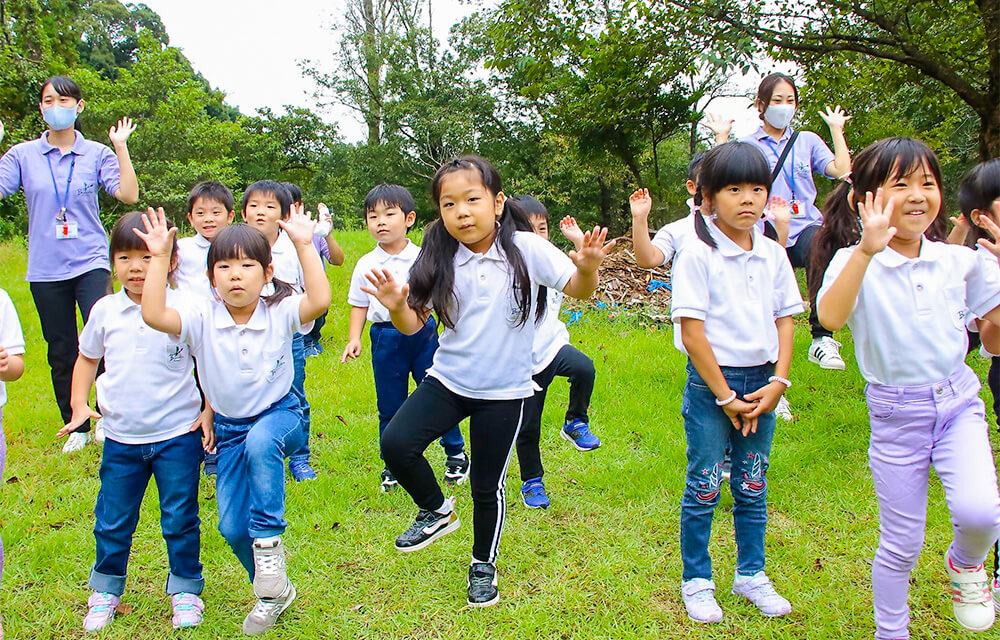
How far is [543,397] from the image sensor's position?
407 cm

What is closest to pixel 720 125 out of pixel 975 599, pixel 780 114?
pixel 780 114

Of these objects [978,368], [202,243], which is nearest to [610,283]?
[978,368]

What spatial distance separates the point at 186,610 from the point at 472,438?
1372 millimetres

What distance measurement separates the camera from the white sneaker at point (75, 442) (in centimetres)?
499

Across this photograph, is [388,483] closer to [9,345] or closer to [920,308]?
[9,345]

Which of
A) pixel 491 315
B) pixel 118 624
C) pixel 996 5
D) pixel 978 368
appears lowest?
pixel 118 624

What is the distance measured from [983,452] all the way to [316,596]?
2689 millimetres

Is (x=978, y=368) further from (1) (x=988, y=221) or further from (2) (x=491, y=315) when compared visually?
(2) (x=491, y=315)

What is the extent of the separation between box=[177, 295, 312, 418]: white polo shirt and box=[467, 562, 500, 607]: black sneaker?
115 cm

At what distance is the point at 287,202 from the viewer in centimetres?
491

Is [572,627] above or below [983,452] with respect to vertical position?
below

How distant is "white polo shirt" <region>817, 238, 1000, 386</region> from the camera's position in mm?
2465

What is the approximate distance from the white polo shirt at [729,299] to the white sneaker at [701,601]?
0.94m

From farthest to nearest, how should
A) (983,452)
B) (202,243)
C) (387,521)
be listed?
(202,243) → (387,521) → (983,452)
